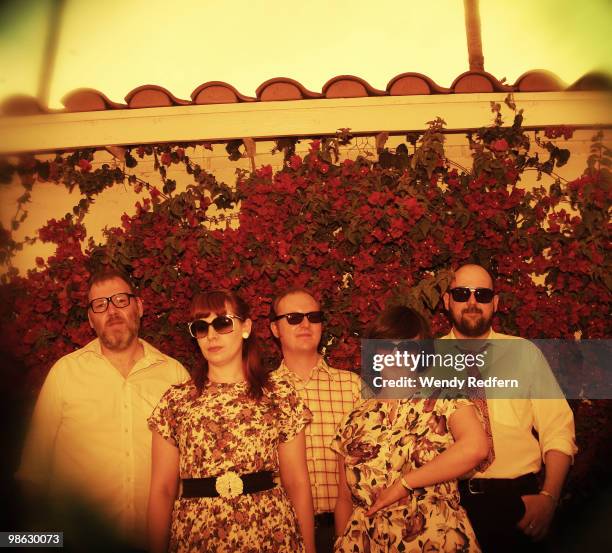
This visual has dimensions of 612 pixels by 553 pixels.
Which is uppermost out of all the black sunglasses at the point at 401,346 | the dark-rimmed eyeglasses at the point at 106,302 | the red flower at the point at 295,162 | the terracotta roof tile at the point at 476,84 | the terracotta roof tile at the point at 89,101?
the terracotta roof tile at the point at 476,84

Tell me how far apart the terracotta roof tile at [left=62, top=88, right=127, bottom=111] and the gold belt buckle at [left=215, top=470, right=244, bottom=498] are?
253 centimetres

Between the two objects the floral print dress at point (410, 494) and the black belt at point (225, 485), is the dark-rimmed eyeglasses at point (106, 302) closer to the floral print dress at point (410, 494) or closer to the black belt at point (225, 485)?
the black belt at point (225, 485)

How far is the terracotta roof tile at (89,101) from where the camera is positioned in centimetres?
402

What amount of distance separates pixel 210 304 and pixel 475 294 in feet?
4.87

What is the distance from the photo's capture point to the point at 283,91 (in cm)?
398

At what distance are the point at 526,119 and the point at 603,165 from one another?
25.5 inches

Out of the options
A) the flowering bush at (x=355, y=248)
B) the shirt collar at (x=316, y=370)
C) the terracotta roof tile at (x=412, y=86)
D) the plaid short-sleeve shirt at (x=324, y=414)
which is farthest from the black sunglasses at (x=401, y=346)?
the terracotta roof tile at (x=412, y=86)

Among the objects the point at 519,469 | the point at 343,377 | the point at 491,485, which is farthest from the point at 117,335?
the point at 519,469

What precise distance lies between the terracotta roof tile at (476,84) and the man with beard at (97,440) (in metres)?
2.55

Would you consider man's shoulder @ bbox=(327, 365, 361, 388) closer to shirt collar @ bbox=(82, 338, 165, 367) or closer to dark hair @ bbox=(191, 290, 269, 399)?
dark hair @ bbox=(191, 290, 269, 399)

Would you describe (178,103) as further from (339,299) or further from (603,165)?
(603,165)

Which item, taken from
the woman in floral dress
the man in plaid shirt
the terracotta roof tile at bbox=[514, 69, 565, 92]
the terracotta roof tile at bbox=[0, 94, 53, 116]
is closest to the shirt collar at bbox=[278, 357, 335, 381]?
the man in plaid shirt

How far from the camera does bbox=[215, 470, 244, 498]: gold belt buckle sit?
8.55 feet

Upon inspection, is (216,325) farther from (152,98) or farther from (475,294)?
(152,98)
